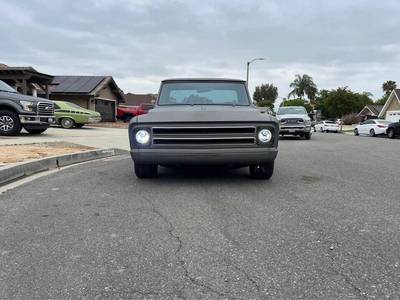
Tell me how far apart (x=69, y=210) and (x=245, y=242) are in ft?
7.29

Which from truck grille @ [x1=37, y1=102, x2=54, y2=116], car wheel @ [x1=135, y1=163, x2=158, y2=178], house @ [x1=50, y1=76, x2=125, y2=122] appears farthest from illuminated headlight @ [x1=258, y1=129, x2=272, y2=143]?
house @ [x1=50, y1=76, x2=125, y2=122]

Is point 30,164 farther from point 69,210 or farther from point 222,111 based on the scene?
point 222,111

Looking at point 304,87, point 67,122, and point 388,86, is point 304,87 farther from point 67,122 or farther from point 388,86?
point 67,122

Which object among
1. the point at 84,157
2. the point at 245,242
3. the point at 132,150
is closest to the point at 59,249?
the point at 245,242

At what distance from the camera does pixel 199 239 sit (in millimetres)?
4051

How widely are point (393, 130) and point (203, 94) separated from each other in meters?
26.0

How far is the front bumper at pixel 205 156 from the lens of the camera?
615 centimetres

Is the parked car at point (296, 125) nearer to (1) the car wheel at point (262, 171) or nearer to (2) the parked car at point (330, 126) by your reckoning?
(1) the car wheel at point (262, 171)

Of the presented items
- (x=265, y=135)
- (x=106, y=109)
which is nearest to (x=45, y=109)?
(x=265, y=135)

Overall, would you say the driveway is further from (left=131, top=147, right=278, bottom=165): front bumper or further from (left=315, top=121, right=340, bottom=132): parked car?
(left=315, top=121, right=340, bottom=132): parked car

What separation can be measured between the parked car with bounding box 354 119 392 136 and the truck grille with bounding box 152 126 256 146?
28.9 m

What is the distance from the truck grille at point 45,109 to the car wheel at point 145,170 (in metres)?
9.06

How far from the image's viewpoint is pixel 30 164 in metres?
7.82

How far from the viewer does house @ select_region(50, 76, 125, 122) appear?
35000 mm
